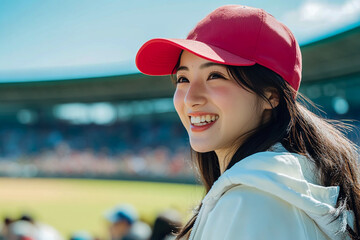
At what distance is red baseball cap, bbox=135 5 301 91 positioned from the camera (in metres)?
1.29

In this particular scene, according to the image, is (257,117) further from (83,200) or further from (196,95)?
(83,200)

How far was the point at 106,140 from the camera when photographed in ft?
78.5

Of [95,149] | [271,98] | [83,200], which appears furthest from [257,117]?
[95,149]

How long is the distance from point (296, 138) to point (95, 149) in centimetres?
2200

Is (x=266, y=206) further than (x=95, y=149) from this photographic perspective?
No

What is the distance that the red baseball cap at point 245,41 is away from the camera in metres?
1.29

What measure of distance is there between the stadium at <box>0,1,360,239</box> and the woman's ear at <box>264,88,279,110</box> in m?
7.07

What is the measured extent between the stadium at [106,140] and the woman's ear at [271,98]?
23.2 ft

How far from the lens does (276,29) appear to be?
4.38ft

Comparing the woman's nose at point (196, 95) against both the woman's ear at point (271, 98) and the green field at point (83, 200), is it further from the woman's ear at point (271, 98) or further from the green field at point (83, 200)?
the green field at point (83, 200)

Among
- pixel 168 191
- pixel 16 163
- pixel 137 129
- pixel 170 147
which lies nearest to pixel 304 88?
pixel 170 147

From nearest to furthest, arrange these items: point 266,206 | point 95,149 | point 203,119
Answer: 1. point 266,206
2. point 203,119
3. point 95,149

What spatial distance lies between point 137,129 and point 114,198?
1207 cm

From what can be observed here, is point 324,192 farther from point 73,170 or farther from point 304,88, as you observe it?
point 73,170
